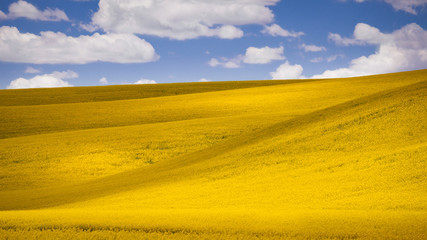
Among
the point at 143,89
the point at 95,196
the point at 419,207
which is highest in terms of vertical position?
the point at 143,89

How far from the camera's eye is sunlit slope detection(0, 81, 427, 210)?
30.0 feet

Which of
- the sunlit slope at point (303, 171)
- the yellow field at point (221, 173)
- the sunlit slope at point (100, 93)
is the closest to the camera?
the yellow field at point (221, 173)

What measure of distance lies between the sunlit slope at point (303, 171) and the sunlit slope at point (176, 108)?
9.74 m

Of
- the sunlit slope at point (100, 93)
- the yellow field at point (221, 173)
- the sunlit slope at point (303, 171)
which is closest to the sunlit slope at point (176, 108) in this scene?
the yellow field at point (221, 173)

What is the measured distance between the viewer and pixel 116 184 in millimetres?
14648

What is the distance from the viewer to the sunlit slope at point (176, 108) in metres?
27.4

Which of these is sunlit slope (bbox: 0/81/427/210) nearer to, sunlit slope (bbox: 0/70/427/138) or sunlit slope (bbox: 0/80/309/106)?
sunlit slope (bbox: 0/70/427/138)

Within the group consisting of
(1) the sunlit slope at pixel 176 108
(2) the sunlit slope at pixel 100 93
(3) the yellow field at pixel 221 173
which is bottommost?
(3) the yellow field at pixel 221 173

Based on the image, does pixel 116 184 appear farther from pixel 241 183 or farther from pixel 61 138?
pixel 61 138

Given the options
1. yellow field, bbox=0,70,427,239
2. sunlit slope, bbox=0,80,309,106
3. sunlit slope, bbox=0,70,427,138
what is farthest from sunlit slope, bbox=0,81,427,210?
sunlit slope, bbox=0,80,309,106

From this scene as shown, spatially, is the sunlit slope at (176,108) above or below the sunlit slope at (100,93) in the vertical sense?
below

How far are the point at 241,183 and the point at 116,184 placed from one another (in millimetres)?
5388

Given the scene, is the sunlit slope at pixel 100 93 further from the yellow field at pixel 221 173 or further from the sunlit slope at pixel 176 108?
the yellow field at pixel 221 173

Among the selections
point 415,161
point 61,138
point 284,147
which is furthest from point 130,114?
point 415,161
